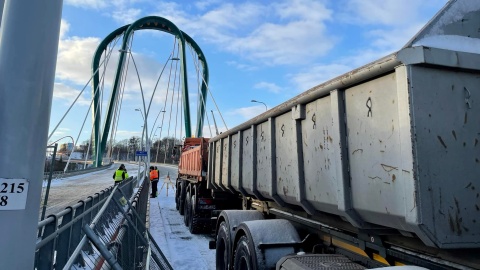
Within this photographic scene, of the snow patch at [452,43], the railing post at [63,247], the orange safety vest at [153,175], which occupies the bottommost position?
the railing post at [63,247]

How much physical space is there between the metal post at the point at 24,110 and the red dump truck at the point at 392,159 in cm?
211

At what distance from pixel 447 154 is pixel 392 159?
30 cm

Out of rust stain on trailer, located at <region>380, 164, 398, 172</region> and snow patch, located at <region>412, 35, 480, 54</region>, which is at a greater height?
snow patch, located at <region>412, 35, 480, 54</region>

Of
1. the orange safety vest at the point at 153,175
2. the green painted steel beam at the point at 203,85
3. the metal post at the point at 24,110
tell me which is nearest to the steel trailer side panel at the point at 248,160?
the metal post at the point at 24,110

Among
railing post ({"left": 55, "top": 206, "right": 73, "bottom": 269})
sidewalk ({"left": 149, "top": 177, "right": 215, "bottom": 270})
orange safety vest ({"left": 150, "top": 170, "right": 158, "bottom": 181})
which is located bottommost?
sidewalk ({"left": 149, "top": 177, "right": 215, "bottom": 270})

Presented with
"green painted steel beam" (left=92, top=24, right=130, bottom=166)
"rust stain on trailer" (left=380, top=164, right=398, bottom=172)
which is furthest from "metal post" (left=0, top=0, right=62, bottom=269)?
"green painted steel beam" (left=92, top=24, right=130, bottom=166)

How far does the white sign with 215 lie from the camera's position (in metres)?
2.00

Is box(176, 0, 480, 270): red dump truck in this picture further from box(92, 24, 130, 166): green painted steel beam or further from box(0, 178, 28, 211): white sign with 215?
box(92, 24, 130, 166): green painted steel beam

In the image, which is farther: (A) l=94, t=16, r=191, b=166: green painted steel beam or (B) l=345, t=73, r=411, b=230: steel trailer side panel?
(A) l=94, t=16, r=191, b=166: green painted steel beam

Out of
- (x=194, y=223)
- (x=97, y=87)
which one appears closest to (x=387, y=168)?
(x=194, y=223)

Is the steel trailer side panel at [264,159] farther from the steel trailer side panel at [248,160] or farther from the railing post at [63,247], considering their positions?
the railing post at [63,247]

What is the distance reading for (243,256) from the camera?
4191 mm

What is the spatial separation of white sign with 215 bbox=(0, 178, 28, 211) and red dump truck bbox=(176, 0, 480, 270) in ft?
7.16

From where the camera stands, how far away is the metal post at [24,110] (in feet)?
6.65
